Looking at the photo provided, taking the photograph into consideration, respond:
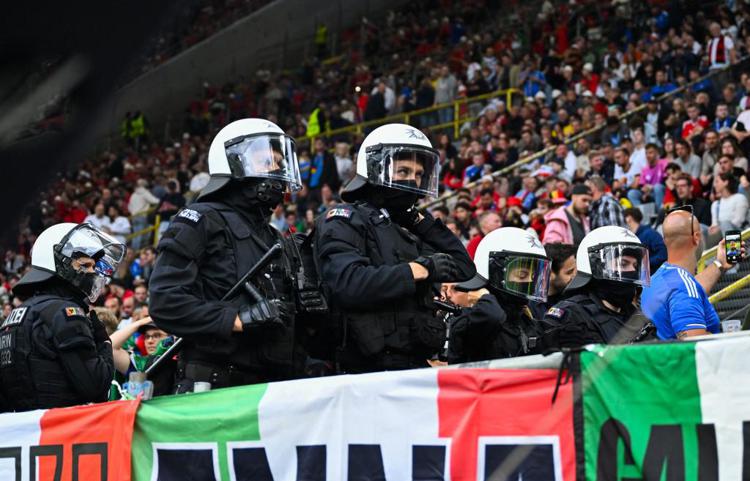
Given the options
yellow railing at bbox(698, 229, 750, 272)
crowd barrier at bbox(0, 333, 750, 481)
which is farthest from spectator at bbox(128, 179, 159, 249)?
crowd barrier at bbox(0, 333, 750, 481)

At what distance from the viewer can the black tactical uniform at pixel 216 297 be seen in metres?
4.43

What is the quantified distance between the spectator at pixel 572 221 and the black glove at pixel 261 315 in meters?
4.99

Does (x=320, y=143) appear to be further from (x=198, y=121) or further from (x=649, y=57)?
(x=198, y=121)

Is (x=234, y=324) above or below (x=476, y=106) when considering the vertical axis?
below

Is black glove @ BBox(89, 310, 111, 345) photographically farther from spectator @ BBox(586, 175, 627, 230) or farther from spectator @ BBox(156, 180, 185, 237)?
spectator @ BBox(156, 180, 185, 237)

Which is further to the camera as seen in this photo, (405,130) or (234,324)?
(405,130)

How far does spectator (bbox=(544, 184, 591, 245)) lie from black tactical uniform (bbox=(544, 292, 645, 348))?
11.3 feet

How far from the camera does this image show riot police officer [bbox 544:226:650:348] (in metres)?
5.41

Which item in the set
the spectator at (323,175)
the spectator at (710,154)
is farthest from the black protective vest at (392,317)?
the spectator at (323,175)

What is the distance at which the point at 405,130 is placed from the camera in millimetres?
5078

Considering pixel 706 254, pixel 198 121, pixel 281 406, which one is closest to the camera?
pixel 281 406

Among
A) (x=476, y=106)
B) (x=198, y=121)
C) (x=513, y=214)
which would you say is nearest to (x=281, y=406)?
(x=513, y=214)

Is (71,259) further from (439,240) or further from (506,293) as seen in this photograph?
(506,293)

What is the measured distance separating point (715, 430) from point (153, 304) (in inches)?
101
